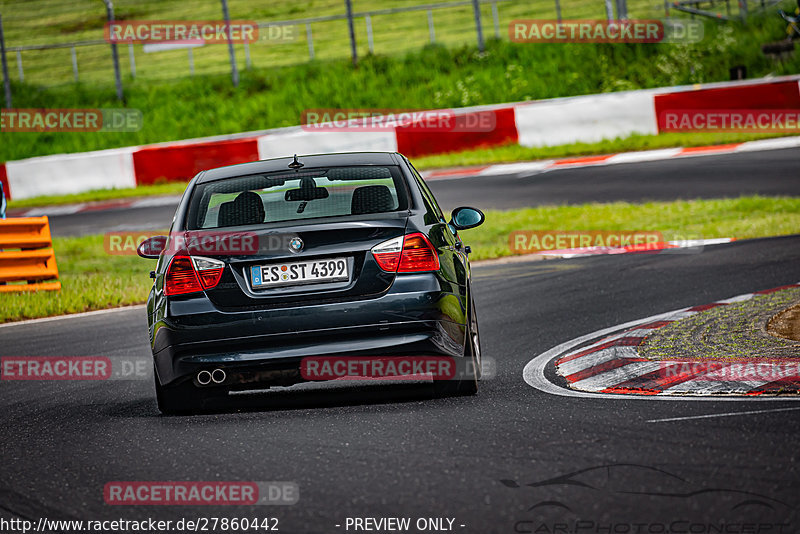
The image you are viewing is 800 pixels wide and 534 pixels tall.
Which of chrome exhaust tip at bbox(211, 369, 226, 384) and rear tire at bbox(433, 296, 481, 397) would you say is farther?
rear tire at bbox(433, 296, 481, 397)

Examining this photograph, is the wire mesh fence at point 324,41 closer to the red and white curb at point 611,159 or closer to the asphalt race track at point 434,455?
the red and white curb at point 611,159

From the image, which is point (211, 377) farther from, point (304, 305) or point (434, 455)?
point (434, 455)

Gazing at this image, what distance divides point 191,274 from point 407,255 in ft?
3.77

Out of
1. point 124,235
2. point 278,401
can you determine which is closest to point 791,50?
point 124,235

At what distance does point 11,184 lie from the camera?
2545cm

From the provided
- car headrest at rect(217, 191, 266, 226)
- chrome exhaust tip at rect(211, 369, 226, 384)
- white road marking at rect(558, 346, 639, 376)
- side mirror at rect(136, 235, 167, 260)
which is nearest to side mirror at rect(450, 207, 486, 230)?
white road marking at rect(558, 346, 639, 376)

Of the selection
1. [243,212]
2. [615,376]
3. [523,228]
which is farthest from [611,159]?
[243,212]

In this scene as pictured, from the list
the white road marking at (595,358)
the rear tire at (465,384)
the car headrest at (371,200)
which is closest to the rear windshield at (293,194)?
the car headrest at (371,200)

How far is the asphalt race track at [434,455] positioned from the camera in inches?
178

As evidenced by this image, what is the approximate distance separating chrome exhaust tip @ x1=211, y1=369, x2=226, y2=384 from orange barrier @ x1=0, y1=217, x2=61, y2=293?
8309 millimetres

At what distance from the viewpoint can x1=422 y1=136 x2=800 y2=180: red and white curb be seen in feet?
69.0

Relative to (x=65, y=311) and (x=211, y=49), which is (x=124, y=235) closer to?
(x=65, y=311)

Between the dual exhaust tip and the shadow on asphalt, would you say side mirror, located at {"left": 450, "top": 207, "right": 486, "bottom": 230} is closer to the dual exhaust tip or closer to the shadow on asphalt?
the shadow on asphalt

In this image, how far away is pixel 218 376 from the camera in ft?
21.6
